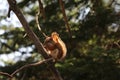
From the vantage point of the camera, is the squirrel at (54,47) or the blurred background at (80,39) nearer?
the squirrel at (54,47)

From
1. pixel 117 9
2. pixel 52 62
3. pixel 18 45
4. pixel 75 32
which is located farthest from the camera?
pixel 18 45

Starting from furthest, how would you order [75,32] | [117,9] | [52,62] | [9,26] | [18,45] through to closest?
[9,26], [18,45], [117,9], [75,32], [52,62]

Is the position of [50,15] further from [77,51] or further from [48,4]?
[77,51]

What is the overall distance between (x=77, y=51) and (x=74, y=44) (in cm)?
16

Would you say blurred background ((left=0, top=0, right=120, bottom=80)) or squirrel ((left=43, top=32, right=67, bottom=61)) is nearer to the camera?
squirrel ((left=43, top=32, right=67, bottom=61))

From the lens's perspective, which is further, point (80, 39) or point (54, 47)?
point (80, 39)

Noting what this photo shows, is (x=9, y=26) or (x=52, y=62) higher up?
(x=9, y=26)

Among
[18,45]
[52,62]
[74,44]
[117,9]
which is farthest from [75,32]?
[52,62]

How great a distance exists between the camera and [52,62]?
102 inches

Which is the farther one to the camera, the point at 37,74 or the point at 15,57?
the point at 15,57

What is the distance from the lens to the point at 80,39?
22.5 feet

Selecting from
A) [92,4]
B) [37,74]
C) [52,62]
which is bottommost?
[37,74]

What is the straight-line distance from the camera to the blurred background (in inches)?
236

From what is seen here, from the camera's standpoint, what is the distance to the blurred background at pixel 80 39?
19.6ft
